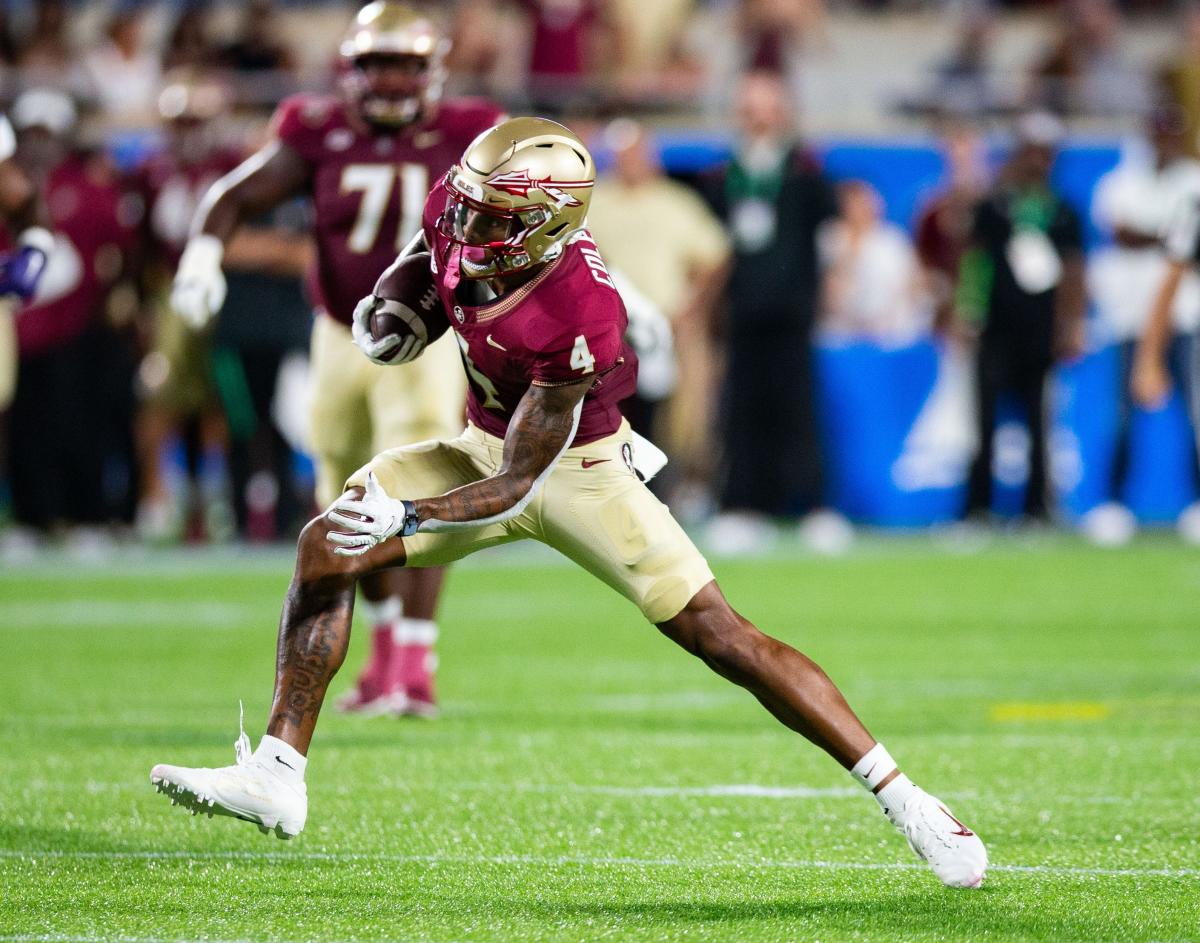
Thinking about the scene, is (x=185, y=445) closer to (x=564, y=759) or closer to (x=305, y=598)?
(x=564, y=759)

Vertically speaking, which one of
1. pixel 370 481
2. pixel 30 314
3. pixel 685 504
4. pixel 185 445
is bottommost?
pixel 685 504

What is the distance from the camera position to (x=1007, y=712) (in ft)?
21.0

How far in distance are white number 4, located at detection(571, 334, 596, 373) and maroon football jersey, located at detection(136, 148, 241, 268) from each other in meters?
7.32

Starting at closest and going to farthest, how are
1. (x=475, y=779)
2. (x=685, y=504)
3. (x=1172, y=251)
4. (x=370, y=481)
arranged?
(x=370, y=481)
(x=475, y=779)
(x=1172, y=251)
(x=685, y=504)

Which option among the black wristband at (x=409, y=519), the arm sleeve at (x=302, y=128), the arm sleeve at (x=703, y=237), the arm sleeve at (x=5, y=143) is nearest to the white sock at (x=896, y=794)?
the black wristband at (x=409, y=519)

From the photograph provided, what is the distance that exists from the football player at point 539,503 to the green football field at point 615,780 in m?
0.26

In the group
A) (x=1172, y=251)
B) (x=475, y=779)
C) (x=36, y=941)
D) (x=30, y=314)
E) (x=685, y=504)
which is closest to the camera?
(x=36, y=941)

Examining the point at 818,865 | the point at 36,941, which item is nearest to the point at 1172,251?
the point at 818,865

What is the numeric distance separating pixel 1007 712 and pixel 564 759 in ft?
5.08

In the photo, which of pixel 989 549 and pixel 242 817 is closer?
pixel 242 817

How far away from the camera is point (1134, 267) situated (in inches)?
498

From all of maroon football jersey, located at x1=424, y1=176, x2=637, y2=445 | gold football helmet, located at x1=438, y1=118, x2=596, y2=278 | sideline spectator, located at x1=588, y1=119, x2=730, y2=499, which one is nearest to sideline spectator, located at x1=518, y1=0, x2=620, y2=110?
sideline spectator, located at x1=588, y1=119, x2=730, y2=499

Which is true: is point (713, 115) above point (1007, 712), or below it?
above

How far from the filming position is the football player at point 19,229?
20.5ft
